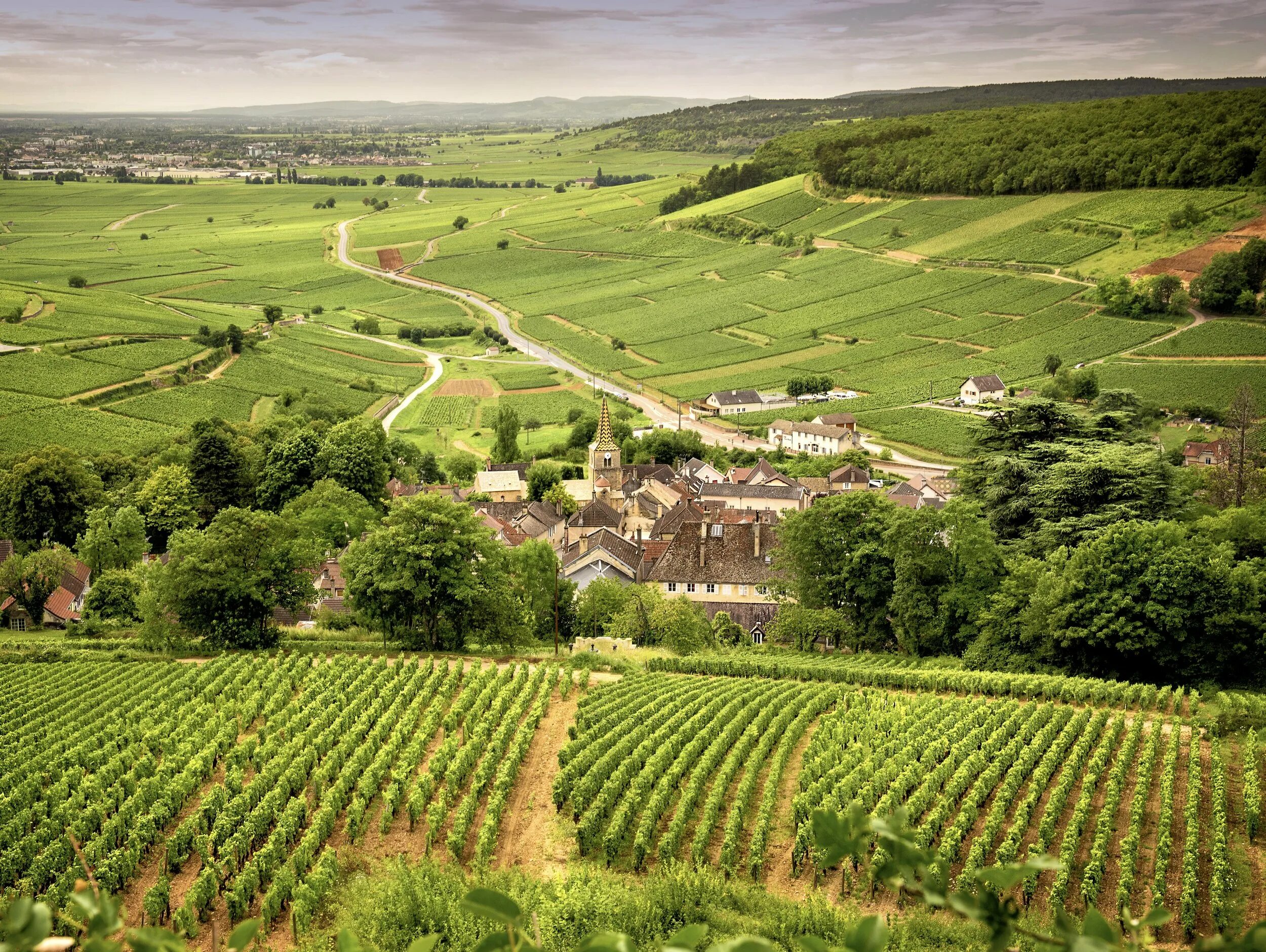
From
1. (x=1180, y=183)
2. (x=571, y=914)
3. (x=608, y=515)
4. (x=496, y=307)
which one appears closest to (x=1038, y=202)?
(x=1180, y=183)

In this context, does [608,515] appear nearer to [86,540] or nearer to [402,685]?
[86,540]

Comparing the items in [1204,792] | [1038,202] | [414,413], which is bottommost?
[414,413]

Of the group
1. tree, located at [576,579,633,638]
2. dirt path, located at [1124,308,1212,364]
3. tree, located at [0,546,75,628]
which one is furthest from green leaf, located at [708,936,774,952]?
dirt path, located at [1124,308,1212,364]

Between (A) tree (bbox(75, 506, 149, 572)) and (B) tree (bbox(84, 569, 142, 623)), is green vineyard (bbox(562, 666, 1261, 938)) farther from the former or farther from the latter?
(A) tree (bbox(75, 506, 149, 572))

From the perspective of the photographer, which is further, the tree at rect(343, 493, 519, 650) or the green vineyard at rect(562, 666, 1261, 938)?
the tree at rect(343, 493, 519, 650)

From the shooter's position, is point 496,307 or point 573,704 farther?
point 496,307

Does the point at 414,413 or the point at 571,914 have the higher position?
the point at 571,914

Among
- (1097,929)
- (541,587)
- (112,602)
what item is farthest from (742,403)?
(1097,929)
